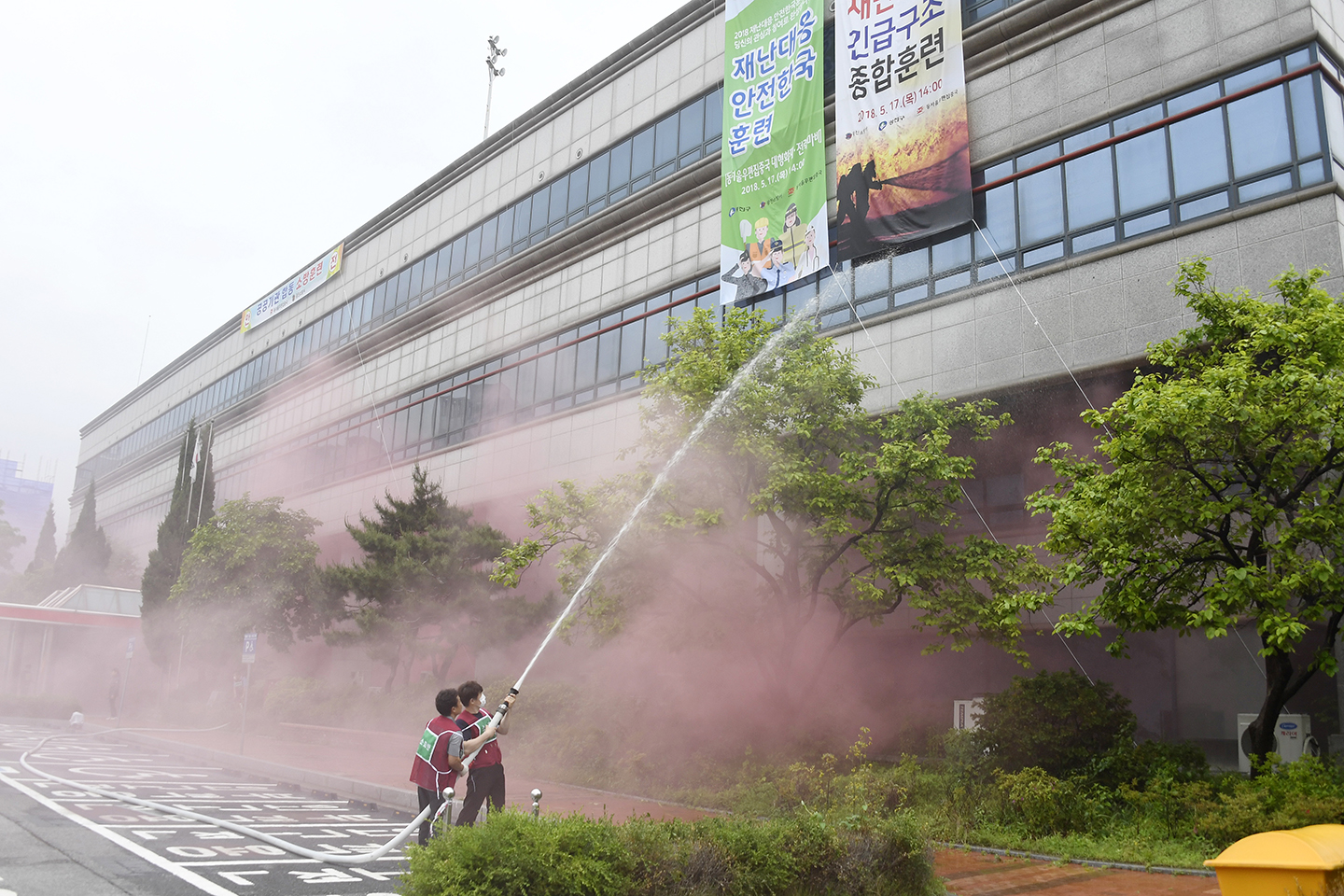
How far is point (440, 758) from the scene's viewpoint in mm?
7855

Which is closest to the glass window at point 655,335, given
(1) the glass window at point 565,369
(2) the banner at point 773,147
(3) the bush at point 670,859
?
(2) the banner at point 773,147

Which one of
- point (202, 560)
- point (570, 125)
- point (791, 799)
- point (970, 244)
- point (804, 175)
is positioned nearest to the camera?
point (791, 799)

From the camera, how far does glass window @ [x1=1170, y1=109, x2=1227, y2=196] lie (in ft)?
48.8

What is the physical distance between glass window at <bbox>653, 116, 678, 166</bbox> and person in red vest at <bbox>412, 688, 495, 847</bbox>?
20694 millimetres

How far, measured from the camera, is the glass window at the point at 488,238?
3328 cm

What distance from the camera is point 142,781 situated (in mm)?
14680

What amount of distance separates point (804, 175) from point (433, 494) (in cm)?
1478

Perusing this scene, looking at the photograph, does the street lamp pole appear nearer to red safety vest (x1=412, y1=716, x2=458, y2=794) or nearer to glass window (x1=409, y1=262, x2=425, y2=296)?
glass window (x1=409, y1=262, x2=425, y2=296)

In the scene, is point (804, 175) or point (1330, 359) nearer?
point (1330, 359)

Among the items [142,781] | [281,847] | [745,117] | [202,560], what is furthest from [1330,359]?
[202,560]

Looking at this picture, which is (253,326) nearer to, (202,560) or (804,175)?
(202,560)

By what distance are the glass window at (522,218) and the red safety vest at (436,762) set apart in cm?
2567

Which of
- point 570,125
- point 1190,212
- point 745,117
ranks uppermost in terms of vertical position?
point 570,125

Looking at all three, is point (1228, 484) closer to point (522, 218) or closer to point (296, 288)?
point (522, 218)
